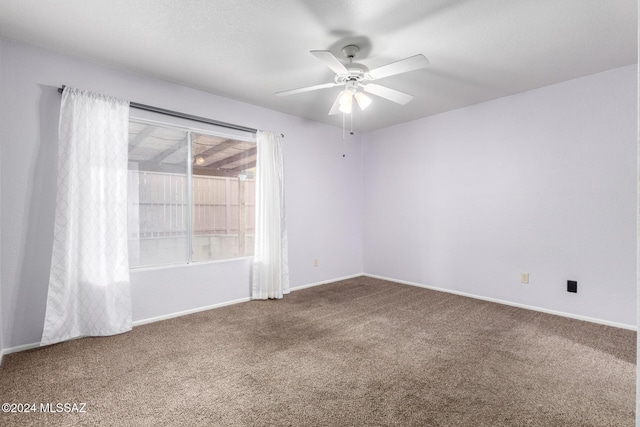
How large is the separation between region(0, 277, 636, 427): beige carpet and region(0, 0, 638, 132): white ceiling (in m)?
2.49

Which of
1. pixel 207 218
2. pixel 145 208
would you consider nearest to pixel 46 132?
pixel 145 208

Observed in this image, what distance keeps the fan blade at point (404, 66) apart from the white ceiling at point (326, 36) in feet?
0.97

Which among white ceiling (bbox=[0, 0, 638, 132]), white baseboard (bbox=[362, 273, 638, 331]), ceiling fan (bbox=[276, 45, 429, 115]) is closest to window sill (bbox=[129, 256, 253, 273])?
white ceiling (bbox=[0, 0, 638, 132])

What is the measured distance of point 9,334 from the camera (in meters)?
2.46

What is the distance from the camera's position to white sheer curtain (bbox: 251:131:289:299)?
3938 millimetres

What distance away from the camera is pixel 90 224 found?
8.97 ft

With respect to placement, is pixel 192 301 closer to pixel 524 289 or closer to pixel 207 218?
pixel 207 218

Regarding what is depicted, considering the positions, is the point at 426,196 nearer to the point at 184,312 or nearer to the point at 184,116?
the point at 184,116

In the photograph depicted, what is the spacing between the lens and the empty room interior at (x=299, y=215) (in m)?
2.00

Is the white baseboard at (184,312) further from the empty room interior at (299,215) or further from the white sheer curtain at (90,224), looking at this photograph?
the white sheer curtain at (90,224)

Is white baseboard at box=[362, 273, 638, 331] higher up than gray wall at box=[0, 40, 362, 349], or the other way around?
gray wall at box=[0, 40, 362, 349]

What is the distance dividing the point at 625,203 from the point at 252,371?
3696 millimetres

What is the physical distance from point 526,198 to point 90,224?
451cm

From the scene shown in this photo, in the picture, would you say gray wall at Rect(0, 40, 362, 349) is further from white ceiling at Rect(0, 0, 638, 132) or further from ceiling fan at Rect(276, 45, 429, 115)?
ceiling fan at Rect(276, 45, 429, 115)
